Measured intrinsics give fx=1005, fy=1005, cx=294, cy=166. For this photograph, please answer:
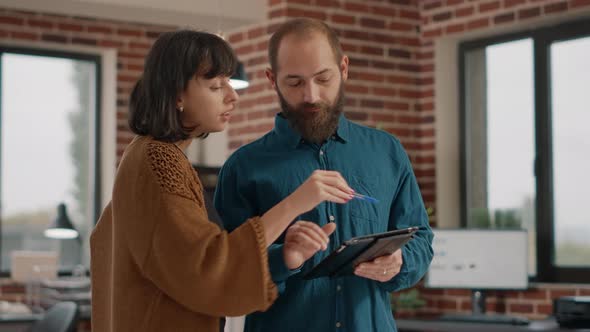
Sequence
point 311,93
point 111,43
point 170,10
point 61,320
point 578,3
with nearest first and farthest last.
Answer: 1. point 311,93
2. point 61,320
3. point 578,3
4. point 170,10
5. point 111,43

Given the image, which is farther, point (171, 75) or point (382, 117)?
point (382, 117)

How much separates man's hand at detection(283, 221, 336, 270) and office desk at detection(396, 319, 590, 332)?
3060 millimetres

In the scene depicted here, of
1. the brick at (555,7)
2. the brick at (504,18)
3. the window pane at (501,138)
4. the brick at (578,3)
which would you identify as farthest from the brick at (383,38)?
the brick at (578,3)

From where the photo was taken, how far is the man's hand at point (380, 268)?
85.6 inches

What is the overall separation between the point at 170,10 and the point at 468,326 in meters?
2.32

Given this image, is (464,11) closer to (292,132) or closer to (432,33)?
(432,33)

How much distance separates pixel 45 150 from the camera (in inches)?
294

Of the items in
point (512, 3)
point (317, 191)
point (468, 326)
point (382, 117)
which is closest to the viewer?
point (317, 191)

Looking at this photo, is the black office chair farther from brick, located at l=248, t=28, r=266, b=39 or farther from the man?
the man

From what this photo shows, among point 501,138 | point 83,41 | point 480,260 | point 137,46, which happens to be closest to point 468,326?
point 480,260

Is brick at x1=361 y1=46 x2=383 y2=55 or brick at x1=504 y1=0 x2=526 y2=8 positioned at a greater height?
brick at x1=504 y1=0 x2=526 y2=8

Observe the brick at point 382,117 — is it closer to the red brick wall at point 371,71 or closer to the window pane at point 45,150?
the red brick wall at point 371,71

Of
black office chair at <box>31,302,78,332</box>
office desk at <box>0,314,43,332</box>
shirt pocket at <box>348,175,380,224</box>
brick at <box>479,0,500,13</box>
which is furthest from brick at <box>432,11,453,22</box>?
shirt pocket at <box>348,175,380,224</box>

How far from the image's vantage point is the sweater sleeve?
1.68m
